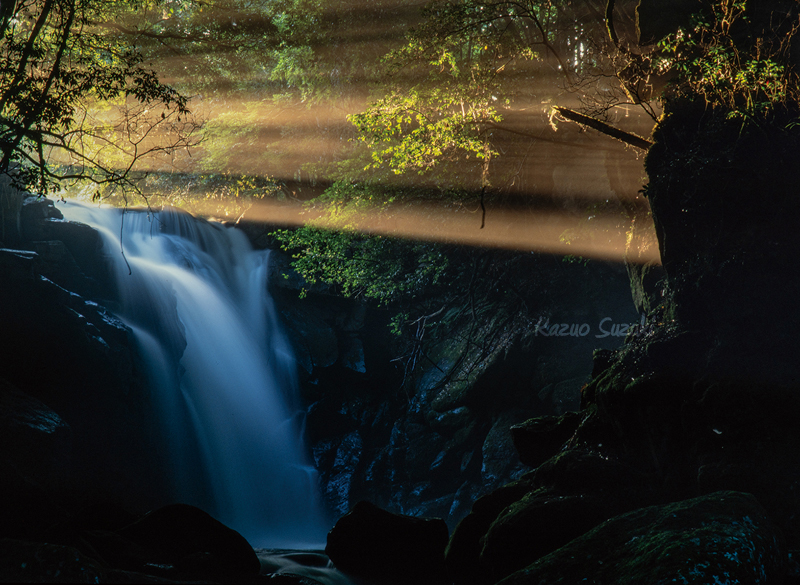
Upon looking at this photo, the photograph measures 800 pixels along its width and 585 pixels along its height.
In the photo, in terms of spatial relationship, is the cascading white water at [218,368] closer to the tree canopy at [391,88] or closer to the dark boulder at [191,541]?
the tree canopy at [391,88]

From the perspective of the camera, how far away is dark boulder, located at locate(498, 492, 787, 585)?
2961 mm

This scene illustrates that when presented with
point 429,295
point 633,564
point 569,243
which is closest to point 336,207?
point 429,295

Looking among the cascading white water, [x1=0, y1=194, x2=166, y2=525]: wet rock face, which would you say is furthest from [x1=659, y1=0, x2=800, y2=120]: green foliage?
the cascading white water

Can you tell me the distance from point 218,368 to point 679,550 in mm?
15092

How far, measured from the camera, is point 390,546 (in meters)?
7.24

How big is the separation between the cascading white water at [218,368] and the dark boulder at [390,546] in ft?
20.4

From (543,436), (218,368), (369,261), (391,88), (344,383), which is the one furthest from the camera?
(344,383)

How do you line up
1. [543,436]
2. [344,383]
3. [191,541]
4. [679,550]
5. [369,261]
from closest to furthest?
[679,550]
[191,541]
[543,436]
[369,261]
[344,383]

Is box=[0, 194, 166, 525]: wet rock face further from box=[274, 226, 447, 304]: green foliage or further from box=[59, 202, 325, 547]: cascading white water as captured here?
box=[274, 226, 447, 304]: green foliage

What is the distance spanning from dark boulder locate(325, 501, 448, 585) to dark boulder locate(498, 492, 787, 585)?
3498 millimetres

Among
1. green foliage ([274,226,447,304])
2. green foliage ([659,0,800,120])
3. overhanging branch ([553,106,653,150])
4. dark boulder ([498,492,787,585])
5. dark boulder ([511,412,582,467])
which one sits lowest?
dark boulder ([511,412,582,467])

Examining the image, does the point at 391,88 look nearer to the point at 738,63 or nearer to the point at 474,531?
the point at 738,63

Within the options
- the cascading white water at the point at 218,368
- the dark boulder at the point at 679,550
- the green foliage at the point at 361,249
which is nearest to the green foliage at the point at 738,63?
the dark boulder at the point at 679,550

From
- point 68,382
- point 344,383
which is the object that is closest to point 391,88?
point 68,382
